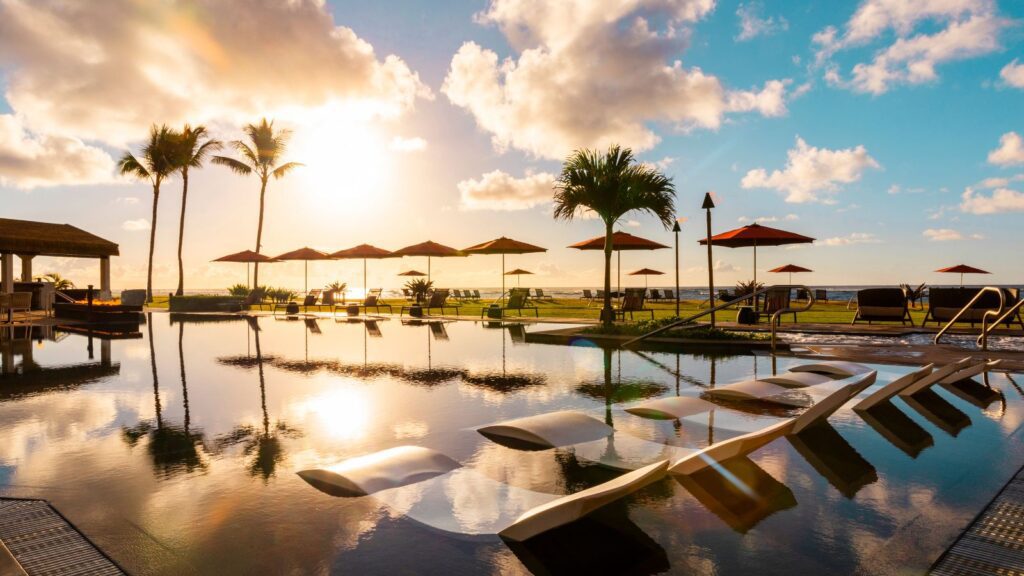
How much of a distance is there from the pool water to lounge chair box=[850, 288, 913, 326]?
622 centimetres

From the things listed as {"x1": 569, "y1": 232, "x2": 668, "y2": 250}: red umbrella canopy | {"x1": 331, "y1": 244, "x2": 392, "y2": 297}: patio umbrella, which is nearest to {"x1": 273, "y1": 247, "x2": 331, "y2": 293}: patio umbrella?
{"x1": 331, "y1": 244, "x2": 392, "y2": 297}: patio umbrella

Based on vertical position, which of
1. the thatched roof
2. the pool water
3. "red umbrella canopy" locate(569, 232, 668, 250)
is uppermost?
the thatched roof

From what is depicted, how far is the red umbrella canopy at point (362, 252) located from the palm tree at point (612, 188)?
35.8 ft

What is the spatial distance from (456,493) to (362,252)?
21324 mm

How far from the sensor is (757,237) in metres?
15.5

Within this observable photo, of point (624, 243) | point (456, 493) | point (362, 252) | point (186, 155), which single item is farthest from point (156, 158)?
point (456, 493)

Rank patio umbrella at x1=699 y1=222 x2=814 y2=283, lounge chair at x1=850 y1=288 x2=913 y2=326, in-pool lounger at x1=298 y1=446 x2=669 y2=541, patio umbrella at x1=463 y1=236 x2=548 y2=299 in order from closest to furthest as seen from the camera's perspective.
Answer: in-pool lounger at x1=298 y1=446 x2=669 y2=541, lounge chair at x1=850 y1=288 x2=913 y2=326, patio umbrella at x1=699 y1=222 x2=814 y2=283, patio umbrella at x1=463 y1=236 x2=548 y2=299

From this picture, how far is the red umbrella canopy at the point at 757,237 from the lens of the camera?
1545cm

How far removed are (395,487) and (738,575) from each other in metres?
1.79

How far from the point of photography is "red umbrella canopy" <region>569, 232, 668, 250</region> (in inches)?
632

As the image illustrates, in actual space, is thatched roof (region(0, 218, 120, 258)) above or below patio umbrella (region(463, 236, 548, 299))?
above

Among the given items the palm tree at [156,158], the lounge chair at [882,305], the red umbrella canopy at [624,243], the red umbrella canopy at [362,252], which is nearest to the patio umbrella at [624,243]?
the red umbrella canopy at [624,243]

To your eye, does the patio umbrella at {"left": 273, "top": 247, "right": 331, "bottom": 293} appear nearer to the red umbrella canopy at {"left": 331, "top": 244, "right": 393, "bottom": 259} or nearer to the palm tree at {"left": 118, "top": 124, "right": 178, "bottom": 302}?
the red umbrella canopy at {"left": 331, "top": 244, "right": 393, "bottom": 259}

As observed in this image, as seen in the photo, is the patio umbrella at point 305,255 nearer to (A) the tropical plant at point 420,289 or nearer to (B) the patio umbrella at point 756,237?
(A) the tropical plant at point 420,289
